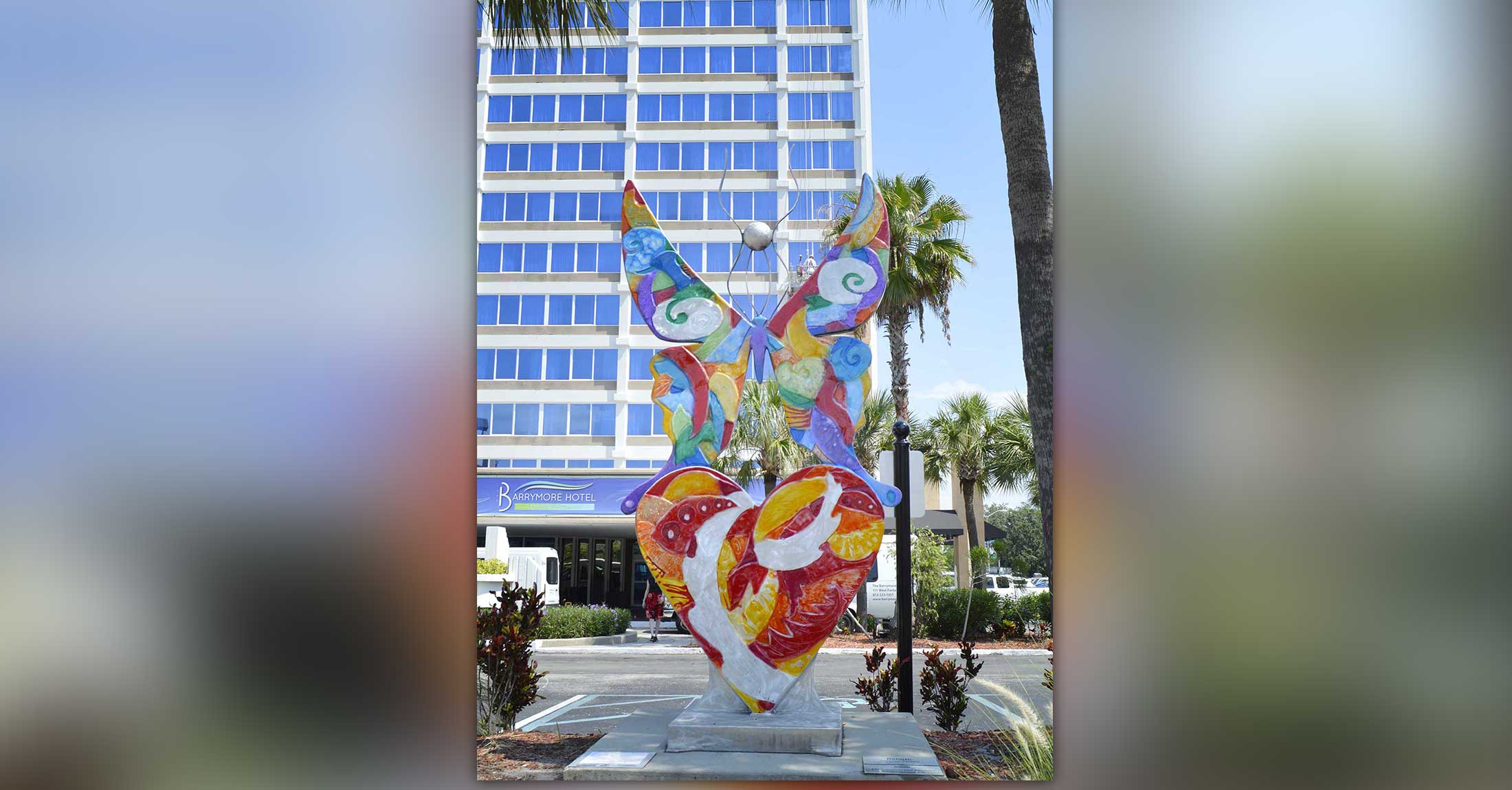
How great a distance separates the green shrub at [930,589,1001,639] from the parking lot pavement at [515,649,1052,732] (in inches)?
78.7

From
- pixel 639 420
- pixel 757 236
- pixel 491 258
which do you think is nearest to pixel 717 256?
pixel 639 420

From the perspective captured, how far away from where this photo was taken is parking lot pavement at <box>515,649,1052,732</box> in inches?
351

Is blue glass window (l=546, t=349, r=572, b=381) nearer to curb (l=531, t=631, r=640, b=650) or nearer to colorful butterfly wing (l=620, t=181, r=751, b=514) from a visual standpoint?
curb (l=531, t=631, r=640, b=650)

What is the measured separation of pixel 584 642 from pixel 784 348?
12940mm

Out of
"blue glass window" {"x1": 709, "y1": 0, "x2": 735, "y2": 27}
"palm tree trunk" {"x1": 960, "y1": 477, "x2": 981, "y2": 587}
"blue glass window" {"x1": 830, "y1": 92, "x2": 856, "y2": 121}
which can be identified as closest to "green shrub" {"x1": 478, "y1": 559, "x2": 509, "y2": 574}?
"palm tree trunk" {"x1": 960, "y1": 477, "x2": 981, "y2": 587}

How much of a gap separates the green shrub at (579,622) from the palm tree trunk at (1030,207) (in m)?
12.3

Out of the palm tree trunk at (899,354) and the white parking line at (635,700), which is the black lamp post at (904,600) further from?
the palm tree trunk at (899,354)

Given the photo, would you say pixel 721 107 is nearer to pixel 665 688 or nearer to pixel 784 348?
pixel 665 688

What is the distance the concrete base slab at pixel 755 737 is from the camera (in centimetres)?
650

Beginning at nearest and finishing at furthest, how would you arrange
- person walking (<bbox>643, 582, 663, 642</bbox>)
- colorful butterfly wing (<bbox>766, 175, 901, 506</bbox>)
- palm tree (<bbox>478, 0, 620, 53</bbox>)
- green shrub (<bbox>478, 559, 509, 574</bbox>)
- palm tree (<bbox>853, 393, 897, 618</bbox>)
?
colorful butterfly wing (<bbox>766, 175, 901, 506</bbox>) < palm tree (<bbox>478, 0, 620, 53</bbox>) < green shrub (<bbox>478, 559, 509, 574</bbox>) < person walking (<bbox>643, 582, 663, 642</bbox>) < palm tree (<bbox>853, 393, 897, 618</bbox>)

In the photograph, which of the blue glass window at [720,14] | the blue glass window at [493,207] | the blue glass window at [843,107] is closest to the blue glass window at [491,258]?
the blue glass window at [493,207]
